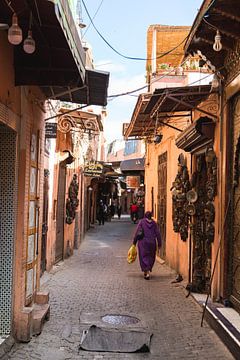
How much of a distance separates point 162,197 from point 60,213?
10.5 feet

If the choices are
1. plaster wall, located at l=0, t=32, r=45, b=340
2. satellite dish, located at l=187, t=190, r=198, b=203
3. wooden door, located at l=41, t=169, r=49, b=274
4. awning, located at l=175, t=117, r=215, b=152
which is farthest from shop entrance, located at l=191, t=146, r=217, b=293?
plaster wall, located at l=0, t=32, r=45, b=340

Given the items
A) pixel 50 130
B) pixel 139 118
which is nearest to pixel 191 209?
pixel 50 130

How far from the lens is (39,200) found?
7715mm

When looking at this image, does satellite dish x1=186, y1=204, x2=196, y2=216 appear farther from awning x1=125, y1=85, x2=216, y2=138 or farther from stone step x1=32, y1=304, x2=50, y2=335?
stone step x1=32, y1=304, x2=50, y2=335

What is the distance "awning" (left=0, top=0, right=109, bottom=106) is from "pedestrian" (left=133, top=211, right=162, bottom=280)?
5.20m

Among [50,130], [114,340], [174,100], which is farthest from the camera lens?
[50,130]

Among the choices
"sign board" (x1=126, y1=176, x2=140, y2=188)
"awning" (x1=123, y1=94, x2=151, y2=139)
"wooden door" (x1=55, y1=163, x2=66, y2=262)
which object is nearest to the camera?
"awning" (x1=123, y1=94, x2=151, y2=139)

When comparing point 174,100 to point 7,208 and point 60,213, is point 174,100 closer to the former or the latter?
point 7,208

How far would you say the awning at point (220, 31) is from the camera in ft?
19.7

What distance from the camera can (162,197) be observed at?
1549cm

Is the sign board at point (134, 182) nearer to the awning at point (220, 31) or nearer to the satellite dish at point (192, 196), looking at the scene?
the satellite dish at point (192, 196)

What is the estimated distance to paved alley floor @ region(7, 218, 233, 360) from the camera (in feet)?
20.0

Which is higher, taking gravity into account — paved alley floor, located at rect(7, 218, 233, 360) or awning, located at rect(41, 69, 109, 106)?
awning, located at rect(41, 69, 109, 106)

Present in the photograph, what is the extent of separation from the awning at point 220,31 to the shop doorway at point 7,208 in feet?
9.00
